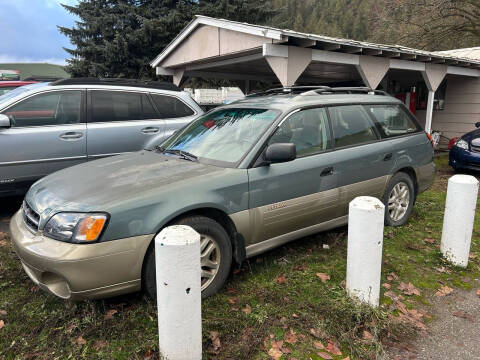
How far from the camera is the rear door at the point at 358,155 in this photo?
4000mm

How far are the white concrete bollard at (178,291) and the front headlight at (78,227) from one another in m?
0.58

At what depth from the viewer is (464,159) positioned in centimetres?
820

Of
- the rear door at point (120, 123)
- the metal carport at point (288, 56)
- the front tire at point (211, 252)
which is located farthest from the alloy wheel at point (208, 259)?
the metal carport at point (288, 56)

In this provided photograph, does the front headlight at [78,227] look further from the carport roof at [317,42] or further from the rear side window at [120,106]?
the carport roof at [317,42]

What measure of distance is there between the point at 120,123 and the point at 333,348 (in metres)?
4.26

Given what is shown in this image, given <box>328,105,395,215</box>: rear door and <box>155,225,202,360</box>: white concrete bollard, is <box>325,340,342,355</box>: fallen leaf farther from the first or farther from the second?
<box>328,105,395,215</box>: rear door

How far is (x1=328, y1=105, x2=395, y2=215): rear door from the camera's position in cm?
400

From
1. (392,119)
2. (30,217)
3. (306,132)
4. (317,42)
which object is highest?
(317,42)

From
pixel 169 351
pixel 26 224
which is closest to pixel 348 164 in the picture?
pixel 169 351

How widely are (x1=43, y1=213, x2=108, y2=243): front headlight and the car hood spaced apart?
2.4 inches

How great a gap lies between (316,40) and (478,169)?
459 centimetres

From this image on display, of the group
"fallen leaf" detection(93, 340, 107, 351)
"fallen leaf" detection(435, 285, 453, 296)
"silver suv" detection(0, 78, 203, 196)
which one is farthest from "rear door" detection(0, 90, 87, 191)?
"fallen leaf" detection(435, 285, 453, 296)

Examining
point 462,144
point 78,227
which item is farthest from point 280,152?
point 462,144

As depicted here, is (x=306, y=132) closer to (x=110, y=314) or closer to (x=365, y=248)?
(x=365, y=248)
